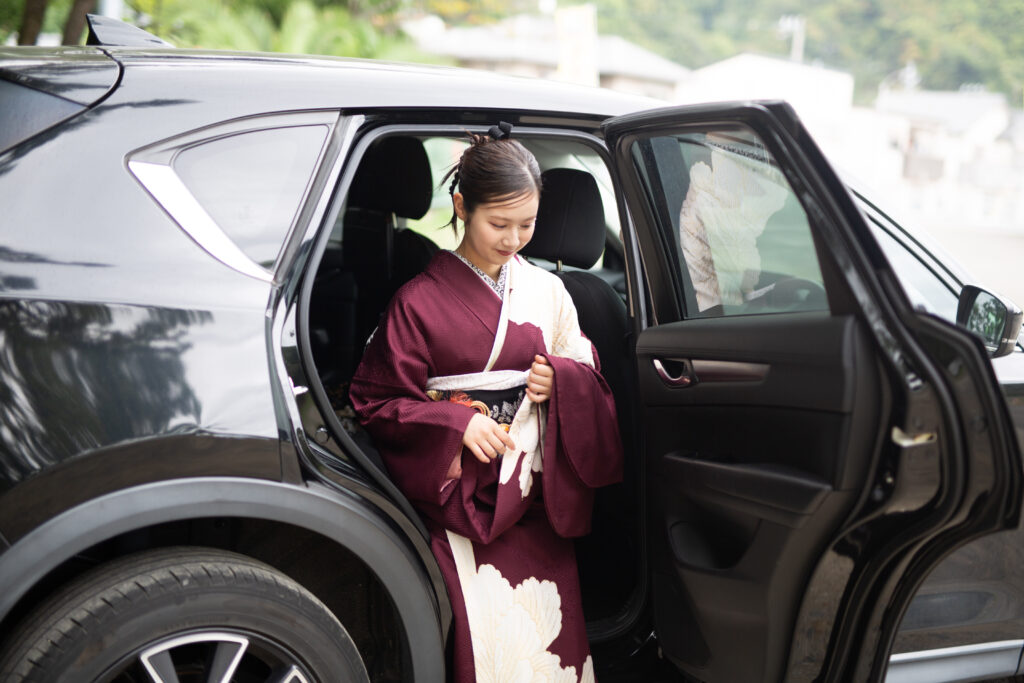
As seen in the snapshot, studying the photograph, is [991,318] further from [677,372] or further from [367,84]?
[367,84]

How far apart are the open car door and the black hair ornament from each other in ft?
0.76

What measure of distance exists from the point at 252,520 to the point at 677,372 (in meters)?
0.89

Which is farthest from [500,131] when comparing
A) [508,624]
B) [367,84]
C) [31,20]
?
[31,20]

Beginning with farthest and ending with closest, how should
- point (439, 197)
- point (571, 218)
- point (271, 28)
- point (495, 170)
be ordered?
point (271, 28) → point (439, 197) → point (571, 218) → point (495, 170)

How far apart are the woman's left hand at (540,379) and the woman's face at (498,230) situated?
0.80ft

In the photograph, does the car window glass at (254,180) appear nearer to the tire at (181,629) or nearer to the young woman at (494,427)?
the young woman at (494,427)

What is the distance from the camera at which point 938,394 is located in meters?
1.40

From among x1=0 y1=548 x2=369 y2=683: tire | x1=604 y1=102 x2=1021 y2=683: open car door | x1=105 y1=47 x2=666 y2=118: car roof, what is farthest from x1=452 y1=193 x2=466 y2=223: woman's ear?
x1=0 y1=548 x2=369 y2=683: tire

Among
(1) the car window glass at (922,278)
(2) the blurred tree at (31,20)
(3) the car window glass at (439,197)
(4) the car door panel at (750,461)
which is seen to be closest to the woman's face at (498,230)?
(4) the car door panel at (750,461)

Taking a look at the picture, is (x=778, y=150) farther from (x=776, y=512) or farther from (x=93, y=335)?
(x=93, y=335)

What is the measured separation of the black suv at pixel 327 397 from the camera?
141 cm

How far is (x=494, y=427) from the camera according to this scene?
6.24ft

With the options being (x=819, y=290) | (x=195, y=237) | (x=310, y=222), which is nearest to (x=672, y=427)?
(x=819, y=290)

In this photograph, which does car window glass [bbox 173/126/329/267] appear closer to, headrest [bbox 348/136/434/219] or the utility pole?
headrest [bbox 348/136/434/219]
